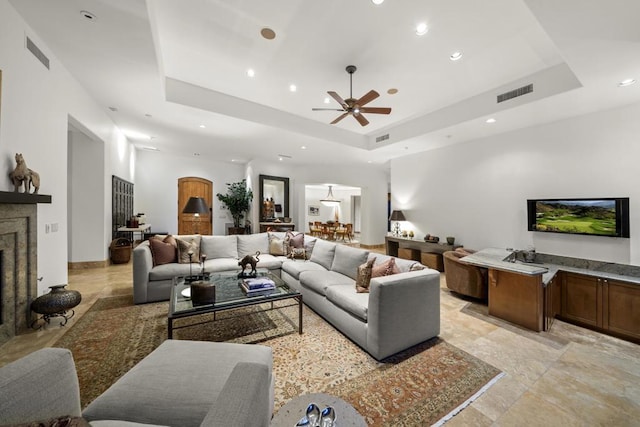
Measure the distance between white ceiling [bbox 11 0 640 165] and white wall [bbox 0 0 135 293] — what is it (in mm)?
231

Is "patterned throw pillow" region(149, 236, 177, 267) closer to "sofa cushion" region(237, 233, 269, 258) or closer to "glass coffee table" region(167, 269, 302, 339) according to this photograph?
"glass coffee table" region(167, 269, 302, 339)

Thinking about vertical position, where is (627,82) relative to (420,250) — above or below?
above

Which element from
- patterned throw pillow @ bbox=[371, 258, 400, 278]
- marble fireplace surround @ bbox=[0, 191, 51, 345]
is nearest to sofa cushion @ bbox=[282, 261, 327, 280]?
patterned throw pillow @ bbox=[371, 258, 400, 278]

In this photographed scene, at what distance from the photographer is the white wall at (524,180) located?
3502 mm

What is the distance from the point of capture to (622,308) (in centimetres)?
283

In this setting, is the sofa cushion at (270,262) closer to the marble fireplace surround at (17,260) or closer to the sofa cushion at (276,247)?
the sofa cushion at (276,247)

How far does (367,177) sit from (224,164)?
5355mm

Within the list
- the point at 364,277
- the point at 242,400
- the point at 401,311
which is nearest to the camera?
the point at 242,400

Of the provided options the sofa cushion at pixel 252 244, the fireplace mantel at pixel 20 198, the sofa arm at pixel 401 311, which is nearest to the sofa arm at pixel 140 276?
the fireplace mantel at pixel 20 198

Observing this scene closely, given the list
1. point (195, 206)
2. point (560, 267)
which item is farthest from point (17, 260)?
point (560, 267)

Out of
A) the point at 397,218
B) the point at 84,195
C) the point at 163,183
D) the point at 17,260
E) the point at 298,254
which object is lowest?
the point at 298,254

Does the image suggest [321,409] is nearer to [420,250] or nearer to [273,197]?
[420,250]

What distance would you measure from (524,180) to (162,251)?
20.9 ft

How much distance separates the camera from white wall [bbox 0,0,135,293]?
2414mm
